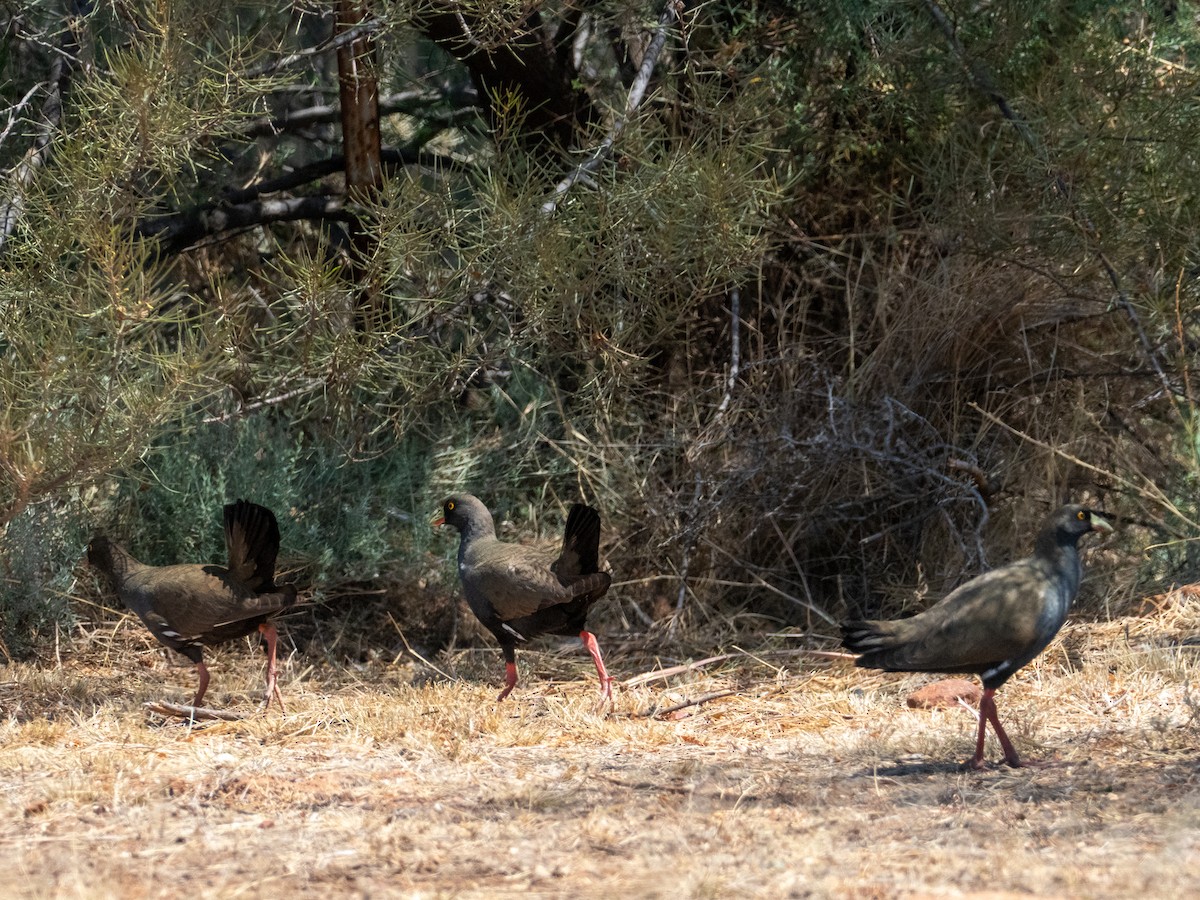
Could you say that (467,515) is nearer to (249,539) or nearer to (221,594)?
(249,539)

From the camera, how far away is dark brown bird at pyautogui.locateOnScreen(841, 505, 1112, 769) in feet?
15.9

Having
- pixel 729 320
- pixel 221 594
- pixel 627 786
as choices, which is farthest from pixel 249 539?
pixel 729 320

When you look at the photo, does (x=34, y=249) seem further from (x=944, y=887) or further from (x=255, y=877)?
(x=944, y=887)

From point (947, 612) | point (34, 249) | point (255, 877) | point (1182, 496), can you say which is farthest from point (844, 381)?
point (255, 877)

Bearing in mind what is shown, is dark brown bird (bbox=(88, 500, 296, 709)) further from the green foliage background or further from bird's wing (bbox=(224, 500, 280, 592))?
the green foliage background

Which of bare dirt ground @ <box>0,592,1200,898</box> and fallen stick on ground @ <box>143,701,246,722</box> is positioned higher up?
bare dirt ground @ <box>0,592,1200,898</box>

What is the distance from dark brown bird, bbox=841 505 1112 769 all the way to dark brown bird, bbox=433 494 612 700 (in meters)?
1.72

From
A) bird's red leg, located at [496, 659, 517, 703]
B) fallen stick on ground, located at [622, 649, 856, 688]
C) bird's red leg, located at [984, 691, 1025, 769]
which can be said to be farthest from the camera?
fallen stick on ground, located at [622, 649, 856, 688]

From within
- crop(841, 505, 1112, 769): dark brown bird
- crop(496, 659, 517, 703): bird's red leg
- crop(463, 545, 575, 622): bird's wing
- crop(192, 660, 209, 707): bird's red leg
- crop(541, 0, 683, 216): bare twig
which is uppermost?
crop(541, 0, 683, 216): bare twig

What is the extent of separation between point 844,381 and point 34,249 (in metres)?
4.23

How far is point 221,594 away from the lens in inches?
247

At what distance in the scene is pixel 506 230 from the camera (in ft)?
20.5

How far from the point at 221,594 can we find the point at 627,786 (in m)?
2.51

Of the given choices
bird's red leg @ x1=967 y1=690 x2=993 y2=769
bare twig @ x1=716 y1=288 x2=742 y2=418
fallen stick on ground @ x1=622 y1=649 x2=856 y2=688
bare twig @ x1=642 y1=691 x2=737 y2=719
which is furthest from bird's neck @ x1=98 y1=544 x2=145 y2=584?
bird's red leg @ x1=967 y1=690 x2=993 y2=769
